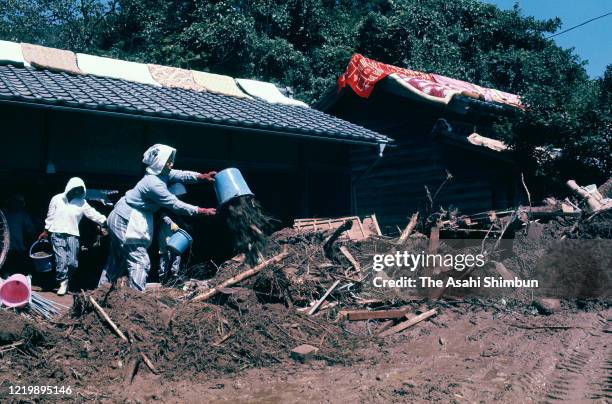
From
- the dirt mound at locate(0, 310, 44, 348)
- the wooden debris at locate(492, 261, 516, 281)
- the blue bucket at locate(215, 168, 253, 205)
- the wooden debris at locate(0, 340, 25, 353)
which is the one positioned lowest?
the wooden debris at locate(0, 340, 25, 353)

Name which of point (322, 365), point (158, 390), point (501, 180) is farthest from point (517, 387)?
point (501, 180)

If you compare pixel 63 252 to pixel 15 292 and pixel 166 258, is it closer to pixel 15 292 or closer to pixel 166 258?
pixel 166 258

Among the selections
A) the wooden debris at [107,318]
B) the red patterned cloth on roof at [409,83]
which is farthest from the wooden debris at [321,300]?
the red patterned cloth on roof at [409,83]

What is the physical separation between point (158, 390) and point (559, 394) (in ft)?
10.4

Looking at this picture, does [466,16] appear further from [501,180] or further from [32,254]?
[32,254]

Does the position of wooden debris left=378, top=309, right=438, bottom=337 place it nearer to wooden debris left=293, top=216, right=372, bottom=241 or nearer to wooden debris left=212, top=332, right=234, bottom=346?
wooden debris left=212, top=332, right=234, bottom=346

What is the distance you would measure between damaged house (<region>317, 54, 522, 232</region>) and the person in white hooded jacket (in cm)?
527

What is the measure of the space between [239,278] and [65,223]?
8.98 feet

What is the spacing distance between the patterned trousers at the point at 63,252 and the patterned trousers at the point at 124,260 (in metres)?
0.84

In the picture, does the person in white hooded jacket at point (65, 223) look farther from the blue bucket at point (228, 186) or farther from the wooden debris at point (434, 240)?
the wooden debris at point (434, 240)

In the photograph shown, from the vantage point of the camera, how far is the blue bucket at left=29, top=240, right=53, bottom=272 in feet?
25.9

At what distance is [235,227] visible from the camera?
22.5ft

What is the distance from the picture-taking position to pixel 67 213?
7.73m

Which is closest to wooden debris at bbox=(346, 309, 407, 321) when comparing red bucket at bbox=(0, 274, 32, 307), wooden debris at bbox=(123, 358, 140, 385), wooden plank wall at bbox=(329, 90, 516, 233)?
wooden debris at bbox=(123, 358, 140, 385)
